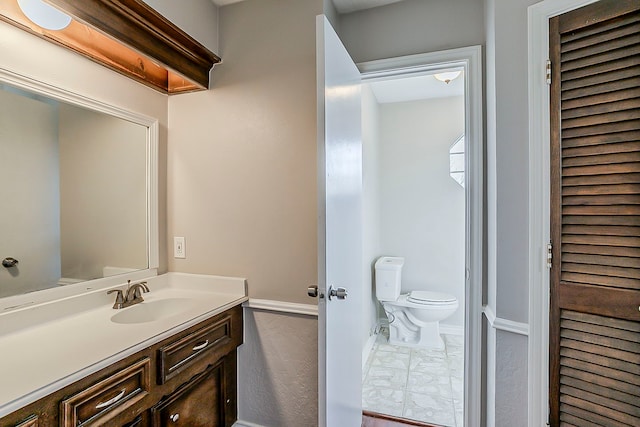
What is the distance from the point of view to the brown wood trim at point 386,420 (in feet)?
6.40

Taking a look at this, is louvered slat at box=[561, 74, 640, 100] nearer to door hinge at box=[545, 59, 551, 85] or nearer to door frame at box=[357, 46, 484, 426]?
door hinge at box=[545, 59, 551, 85]

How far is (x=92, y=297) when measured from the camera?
149 centimetres

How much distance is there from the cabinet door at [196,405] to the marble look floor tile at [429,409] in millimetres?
1177

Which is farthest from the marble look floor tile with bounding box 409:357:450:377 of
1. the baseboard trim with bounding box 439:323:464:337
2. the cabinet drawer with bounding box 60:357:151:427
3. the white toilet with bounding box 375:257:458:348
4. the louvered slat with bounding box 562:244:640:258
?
the cabinet drawer with bounding box 60:357:151:427

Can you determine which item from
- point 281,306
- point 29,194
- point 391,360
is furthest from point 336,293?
point 391,360

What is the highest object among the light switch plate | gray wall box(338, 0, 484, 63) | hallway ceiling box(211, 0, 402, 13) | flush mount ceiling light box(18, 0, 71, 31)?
hallway ceiling box(211, 0, 402, 13)

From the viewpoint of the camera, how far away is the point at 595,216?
3.73ft

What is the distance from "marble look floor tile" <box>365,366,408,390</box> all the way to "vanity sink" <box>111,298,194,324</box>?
5.08 feet

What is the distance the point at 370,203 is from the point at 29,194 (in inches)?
95.6

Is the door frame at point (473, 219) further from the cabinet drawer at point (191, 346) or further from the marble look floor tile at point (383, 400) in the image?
the cabinet drawer at point (191, 346)

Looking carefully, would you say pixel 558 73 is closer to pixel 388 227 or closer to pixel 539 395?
pixel 539 395

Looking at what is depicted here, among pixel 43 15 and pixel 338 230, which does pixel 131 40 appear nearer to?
pixel 43 15

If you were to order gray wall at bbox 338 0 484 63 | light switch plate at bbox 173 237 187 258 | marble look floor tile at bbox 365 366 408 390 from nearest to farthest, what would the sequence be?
gray wall at bbox 338 0 484 63
light switch plate at bbox 173 237 187 258
marble look floor tile at bbox 365 366 408 390

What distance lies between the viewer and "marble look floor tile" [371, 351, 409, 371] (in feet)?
8.91
